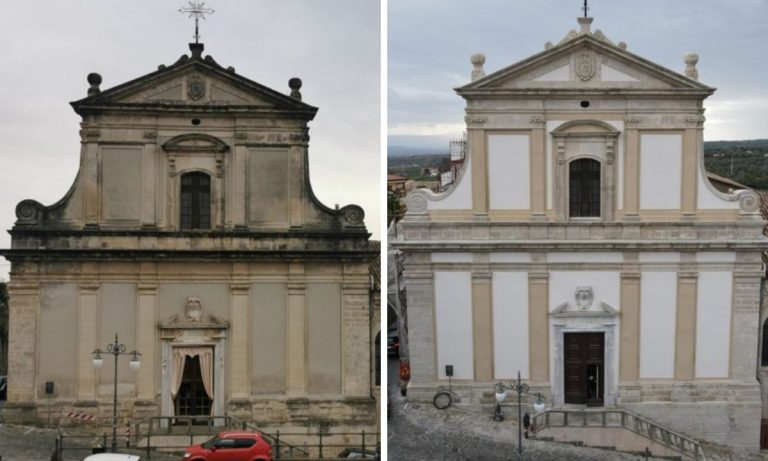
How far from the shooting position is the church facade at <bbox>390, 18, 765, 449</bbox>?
12.2 m

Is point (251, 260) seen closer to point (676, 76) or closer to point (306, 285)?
point (306, 285)

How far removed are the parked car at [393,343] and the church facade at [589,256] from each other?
188cm

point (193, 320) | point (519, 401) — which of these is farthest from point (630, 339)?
point (193, 320)

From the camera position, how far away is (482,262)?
12.4 m

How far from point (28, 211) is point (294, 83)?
362 centimetres

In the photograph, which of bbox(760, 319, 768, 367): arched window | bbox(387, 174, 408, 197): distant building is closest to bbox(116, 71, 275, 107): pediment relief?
bbox(387, 174, 408, 197): distant building

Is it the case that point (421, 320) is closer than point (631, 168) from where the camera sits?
No

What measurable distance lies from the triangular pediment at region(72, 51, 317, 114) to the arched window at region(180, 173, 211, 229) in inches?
35.9

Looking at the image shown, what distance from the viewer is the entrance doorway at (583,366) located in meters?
12.4

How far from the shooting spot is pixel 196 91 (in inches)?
473

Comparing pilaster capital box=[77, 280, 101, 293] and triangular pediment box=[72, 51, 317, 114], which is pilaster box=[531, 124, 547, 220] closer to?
triangular pediment box=[72, 51, 317, 114]

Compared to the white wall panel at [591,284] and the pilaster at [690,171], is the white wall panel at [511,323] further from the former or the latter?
the pilaster at [690,171]

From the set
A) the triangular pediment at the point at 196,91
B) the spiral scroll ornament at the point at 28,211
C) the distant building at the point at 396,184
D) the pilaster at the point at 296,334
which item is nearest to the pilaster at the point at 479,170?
the distant building at the point at 396,184

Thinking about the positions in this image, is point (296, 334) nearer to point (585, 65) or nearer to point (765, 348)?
point (585, 65)
